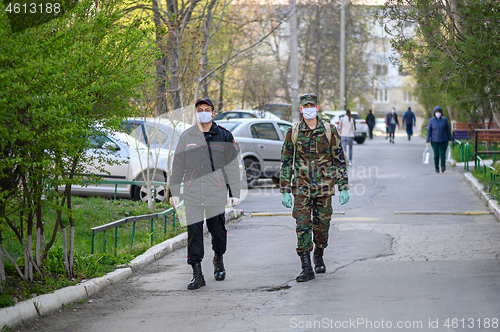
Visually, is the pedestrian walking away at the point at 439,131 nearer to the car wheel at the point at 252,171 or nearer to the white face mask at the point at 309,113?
the car wheel at the point at 252,171

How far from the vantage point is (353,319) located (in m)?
4.86

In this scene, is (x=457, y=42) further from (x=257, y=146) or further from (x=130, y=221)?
(x=257, y=146)

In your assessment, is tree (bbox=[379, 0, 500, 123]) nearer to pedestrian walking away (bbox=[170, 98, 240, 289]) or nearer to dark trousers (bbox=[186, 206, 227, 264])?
pedestrian walking away (bbox=[170, 98, 240, 289])

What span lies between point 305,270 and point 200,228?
1.16m

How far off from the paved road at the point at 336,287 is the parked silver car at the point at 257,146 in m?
5.14

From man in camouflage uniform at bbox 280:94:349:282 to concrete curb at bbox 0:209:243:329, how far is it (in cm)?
199

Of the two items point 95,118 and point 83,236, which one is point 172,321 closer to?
point 95,118

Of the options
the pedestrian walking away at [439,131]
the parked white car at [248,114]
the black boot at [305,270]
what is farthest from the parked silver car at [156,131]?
the parked white car at [248,114]

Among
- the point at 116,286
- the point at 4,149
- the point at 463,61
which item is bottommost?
the point at 116,286

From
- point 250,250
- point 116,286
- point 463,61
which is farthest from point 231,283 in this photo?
point 463,61

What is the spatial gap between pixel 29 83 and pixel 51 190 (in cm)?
135

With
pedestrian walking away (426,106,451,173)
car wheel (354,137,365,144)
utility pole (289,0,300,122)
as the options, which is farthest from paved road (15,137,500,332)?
car wheel (354,137,365,144)

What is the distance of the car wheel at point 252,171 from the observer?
15617 millimetres

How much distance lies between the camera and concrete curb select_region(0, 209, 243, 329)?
16.5 feet
